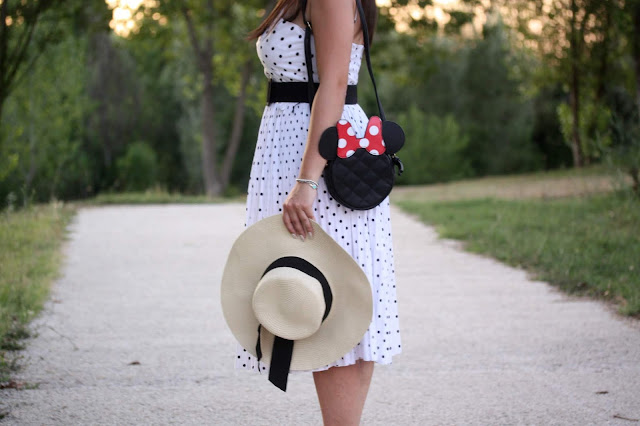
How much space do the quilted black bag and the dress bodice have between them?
0.16 ft

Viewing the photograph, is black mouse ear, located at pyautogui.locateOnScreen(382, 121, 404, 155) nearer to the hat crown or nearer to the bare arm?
the bare arm

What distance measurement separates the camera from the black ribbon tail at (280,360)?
2422mm

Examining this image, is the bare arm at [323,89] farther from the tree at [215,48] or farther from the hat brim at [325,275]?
the tree at [215,48]

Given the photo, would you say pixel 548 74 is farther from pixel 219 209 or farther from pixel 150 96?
pixel 150 96

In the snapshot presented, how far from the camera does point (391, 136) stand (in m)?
2.47

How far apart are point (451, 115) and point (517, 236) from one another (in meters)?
24.4

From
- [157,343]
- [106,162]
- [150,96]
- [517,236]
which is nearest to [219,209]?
[517,236]

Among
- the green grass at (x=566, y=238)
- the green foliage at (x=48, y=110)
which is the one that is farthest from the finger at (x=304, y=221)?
the green foliage at (x=48, y=110)

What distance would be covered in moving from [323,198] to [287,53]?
1.50ft

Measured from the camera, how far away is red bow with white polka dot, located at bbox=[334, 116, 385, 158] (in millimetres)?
2412

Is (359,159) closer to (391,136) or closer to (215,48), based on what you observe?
(391,136)

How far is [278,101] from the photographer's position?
104 inches

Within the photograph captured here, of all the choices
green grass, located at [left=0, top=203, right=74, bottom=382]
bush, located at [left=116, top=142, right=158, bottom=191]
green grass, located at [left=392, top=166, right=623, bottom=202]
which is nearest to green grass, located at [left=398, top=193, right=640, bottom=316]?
green grass, located at [left=392, top=166, right=623, bottom=202]

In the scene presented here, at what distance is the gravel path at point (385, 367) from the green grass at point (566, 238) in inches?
10.1
